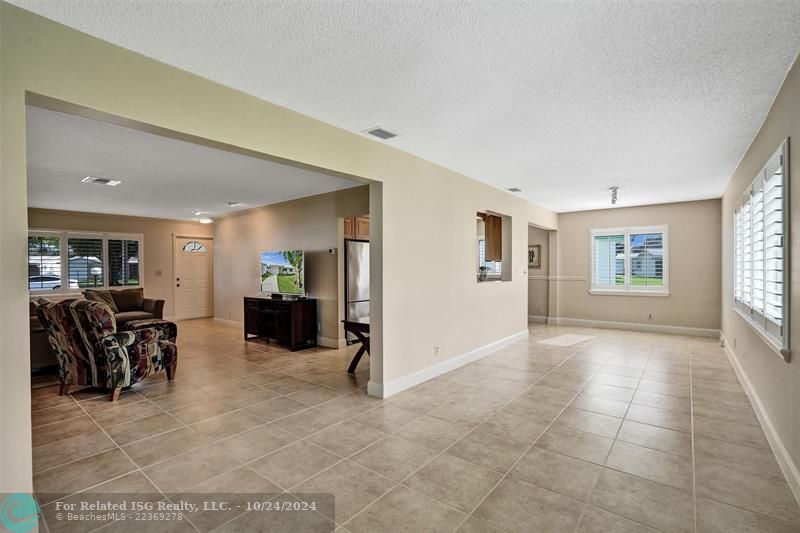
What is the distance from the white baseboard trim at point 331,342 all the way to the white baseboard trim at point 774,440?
5023 millimetres

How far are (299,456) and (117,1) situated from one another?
2799mm

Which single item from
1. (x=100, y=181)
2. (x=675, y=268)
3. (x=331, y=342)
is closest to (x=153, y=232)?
(x=100, y=181)

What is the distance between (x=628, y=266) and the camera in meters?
8.01

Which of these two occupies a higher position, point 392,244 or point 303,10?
point 303,10

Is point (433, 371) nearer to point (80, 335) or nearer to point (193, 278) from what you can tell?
point (80, 335)

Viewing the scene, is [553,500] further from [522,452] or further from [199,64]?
[199,64]

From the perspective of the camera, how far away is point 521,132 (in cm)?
353

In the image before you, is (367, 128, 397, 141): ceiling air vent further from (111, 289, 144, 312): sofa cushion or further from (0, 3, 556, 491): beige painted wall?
(111, 289, 144, 312): sofa cushion

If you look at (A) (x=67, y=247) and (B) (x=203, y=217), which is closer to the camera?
(A) (x=67, y=247)

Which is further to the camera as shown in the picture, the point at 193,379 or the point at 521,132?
the point at 193,379

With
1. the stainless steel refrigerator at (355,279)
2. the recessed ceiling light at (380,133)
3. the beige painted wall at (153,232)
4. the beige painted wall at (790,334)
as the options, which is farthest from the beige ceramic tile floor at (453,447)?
the beige painted wall at (153,232)

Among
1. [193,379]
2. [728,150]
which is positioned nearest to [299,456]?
[193,379]

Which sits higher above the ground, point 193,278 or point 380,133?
point 380,133

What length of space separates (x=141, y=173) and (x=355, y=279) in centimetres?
329
